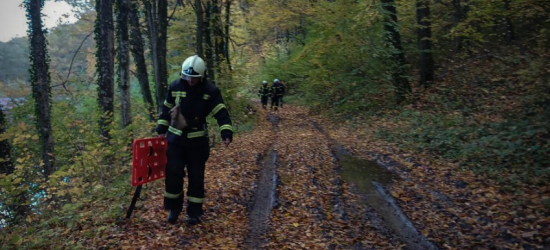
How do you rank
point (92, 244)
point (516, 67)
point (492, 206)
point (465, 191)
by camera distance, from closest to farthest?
point (92, 244) < point (492, 206) < point (465, 191) < point (516, 67)

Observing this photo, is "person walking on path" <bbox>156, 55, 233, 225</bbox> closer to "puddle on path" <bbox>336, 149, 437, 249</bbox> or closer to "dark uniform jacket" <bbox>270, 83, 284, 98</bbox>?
"puddle on path" <bbox>336, 149, 437, 249</bbox>

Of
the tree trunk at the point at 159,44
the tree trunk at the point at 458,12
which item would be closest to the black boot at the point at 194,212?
the tree trunk at the point at 159,44

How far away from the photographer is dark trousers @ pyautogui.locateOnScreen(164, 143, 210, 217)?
555 centimetres

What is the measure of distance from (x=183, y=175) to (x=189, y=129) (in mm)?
711

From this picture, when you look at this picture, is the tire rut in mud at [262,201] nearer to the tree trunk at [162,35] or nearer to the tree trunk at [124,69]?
the tree trunk at [124,69]

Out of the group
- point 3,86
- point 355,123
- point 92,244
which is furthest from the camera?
point 3,86

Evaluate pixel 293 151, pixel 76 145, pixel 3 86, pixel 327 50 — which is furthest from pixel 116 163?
pixel 3 86

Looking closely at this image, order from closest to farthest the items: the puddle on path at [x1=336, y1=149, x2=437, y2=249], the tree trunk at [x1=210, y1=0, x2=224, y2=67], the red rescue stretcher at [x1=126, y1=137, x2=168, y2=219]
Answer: the red rescue stretcher at [x1=126, y1=137, x2=168, y2=219]
the puddle on path at [x1=336, y1=149, x2=437, y2=249]
the tree trunk at [x1=210, y1=0, x2=224, y2=67]

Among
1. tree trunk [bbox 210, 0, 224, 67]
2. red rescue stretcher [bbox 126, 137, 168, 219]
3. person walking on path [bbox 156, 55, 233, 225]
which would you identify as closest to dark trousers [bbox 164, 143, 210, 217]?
person walking on path [bbox 156, 55, 233, 225]

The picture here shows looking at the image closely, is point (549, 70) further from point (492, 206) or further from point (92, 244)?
point (92, 244)

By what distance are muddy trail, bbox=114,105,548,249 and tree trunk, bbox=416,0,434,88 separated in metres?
7.28

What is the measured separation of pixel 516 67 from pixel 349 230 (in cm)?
1206

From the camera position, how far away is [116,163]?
29.7 feet

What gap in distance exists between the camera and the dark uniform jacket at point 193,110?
5496mm
